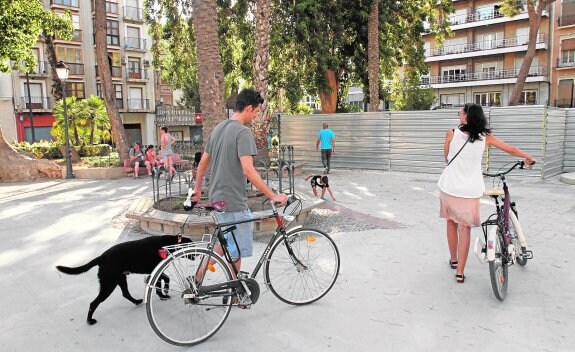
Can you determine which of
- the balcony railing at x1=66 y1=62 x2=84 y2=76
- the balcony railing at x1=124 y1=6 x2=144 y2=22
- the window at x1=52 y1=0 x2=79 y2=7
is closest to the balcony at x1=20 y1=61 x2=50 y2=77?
the balcony railing at x1=66 y1=62 x2=84 y2=76

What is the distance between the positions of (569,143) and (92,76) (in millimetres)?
37642

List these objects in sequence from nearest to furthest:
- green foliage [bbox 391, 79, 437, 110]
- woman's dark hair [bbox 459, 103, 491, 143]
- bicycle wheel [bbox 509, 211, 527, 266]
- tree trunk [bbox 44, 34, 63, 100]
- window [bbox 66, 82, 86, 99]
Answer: woman's dark hair [bbox 459, 103, 491, 143], bicycle wheel [bbox 509, 211, 527, 266], tree trunk [bbox 44, 34, 63, 100], green foliage [bbox 391, 79, 437, 110], window [bbox 66, 82, 86, 99]

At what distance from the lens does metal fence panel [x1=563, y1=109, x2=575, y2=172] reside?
45.0 feet

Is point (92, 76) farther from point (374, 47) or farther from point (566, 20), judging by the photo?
point (566, 20)

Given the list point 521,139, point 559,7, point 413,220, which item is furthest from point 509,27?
point 413,220

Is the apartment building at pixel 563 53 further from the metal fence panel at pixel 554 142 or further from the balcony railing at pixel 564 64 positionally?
the metal fence panel at pixel 554 142

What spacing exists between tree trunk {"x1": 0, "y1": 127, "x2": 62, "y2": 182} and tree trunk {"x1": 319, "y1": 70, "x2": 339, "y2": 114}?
10.7 m

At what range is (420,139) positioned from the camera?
14594 millimetres

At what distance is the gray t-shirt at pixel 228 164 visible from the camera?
11.7 ft

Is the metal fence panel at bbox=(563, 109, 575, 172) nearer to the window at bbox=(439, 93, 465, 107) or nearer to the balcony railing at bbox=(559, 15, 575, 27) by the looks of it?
the balcony railing at bbox=(559, 15, 575, 27)

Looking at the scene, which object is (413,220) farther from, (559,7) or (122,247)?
(559,7)

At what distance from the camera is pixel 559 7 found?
1512 inches

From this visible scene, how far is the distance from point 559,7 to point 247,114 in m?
44.0

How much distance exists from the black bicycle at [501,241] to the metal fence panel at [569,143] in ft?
36.4
